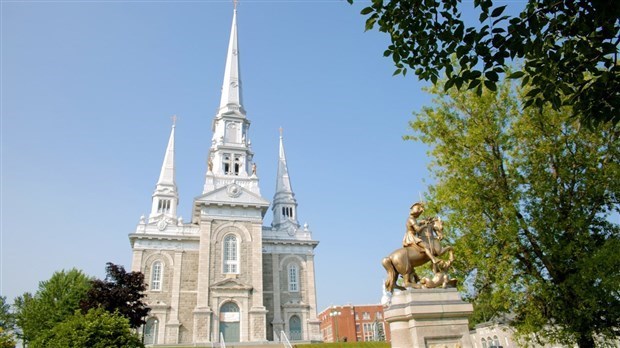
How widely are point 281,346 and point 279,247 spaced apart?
45.4 feet

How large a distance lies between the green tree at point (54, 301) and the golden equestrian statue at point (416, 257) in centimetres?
3646

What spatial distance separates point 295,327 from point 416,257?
37.1m

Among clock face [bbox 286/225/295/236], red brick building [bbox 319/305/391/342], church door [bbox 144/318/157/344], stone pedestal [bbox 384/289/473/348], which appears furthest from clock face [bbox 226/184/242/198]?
red brick building [bbox 319/305/391/342]

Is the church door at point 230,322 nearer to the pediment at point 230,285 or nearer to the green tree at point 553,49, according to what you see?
the pediment at point 230,285

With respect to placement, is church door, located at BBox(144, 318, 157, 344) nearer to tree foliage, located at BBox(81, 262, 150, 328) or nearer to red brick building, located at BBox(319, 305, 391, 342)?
tree foliage, located at BBox(81, 262, 150, 328)

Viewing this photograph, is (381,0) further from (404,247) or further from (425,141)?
(425,141)

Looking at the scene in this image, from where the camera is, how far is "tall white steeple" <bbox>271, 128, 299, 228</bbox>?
50.5 m

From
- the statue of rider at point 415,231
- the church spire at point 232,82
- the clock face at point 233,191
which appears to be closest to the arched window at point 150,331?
the clock face at point 233,191

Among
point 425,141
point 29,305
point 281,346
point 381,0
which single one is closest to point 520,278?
point 425,141

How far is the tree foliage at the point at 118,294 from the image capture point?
1130 inches

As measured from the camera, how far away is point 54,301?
4206 cm

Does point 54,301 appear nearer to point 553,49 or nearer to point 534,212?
point 534,212

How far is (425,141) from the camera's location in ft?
61.3

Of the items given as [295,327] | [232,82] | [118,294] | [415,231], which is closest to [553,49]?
[415,231]
